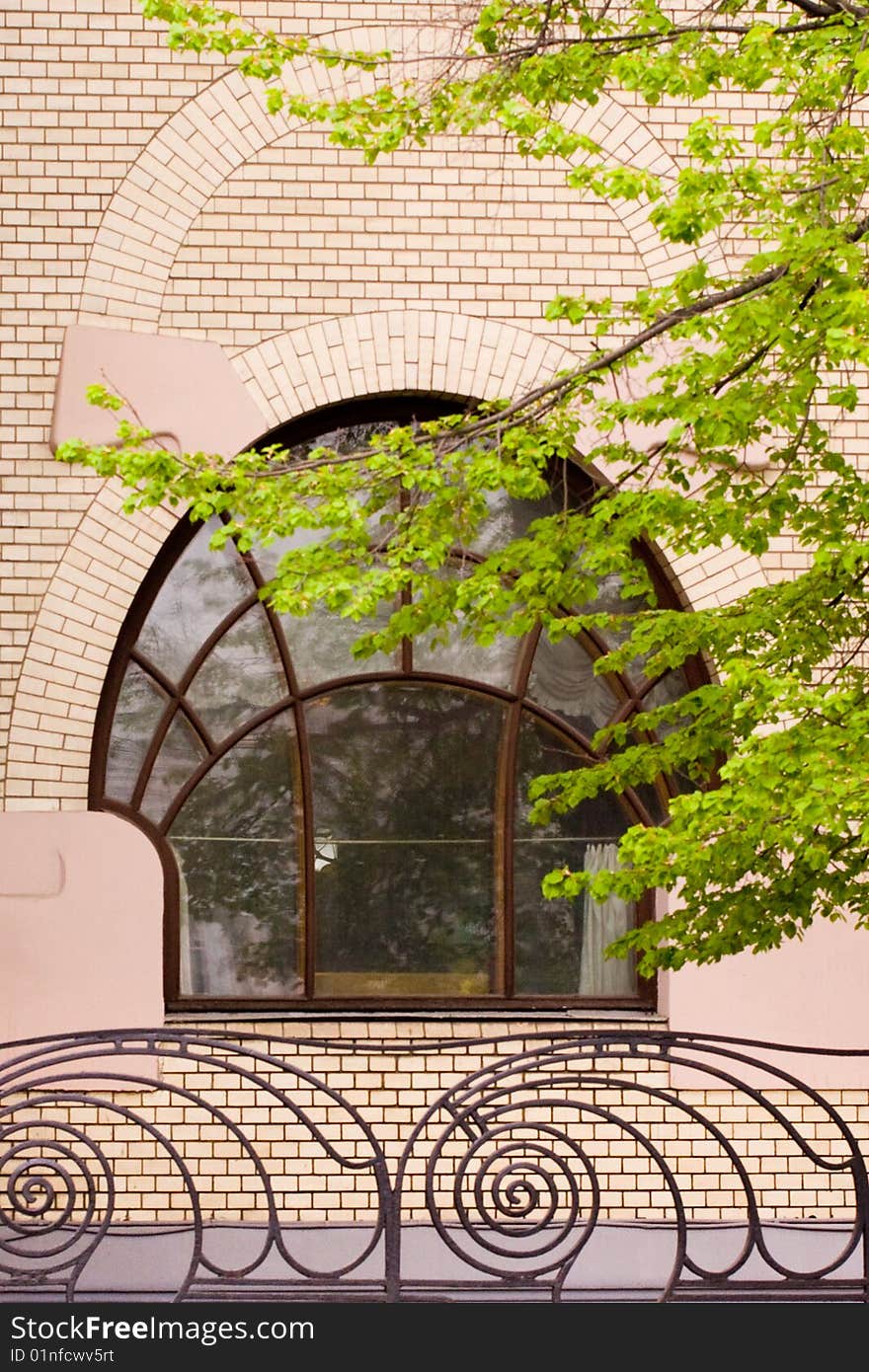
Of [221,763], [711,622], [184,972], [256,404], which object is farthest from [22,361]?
[711,622]

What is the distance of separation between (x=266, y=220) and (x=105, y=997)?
364 centimetres

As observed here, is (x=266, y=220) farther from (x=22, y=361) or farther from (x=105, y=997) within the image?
(x=105, y=997)

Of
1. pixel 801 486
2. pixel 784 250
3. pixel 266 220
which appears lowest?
pixel 801 486

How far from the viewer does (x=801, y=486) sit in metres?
4.97

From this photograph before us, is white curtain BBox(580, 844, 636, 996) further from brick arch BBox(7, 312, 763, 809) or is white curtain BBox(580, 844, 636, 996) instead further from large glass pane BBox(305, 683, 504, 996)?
brick arch BBox(7, 312, 763, 809)

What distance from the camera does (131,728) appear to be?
7102 millimetres

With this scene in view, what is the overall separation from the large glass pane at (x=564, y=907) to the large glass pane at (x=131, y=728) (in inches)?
68.6

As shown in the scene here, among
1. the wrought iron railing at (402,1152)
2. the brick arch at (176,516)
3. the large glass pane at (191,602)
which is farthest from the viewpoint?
the large glass pane at (191,602)

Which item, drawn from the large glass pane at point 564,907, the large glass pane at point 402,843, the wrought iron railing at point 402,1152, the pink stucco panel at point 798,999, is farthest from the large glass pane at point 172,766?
the pink stucco panel at point 798,999

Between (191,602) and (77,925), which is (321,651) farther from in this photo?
(77,925)

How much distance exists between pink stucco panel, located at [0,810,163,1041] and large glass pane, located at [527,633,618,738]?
1.97 meters

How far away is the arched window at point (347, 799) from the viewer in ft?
23.1

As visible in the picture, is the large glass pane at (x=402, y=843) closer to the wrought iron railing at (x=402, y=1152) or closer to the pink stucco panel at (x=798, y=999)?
the wrought iron railing at (x=402, y=1152)

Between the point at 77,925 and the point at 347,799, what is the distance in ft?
4.40
